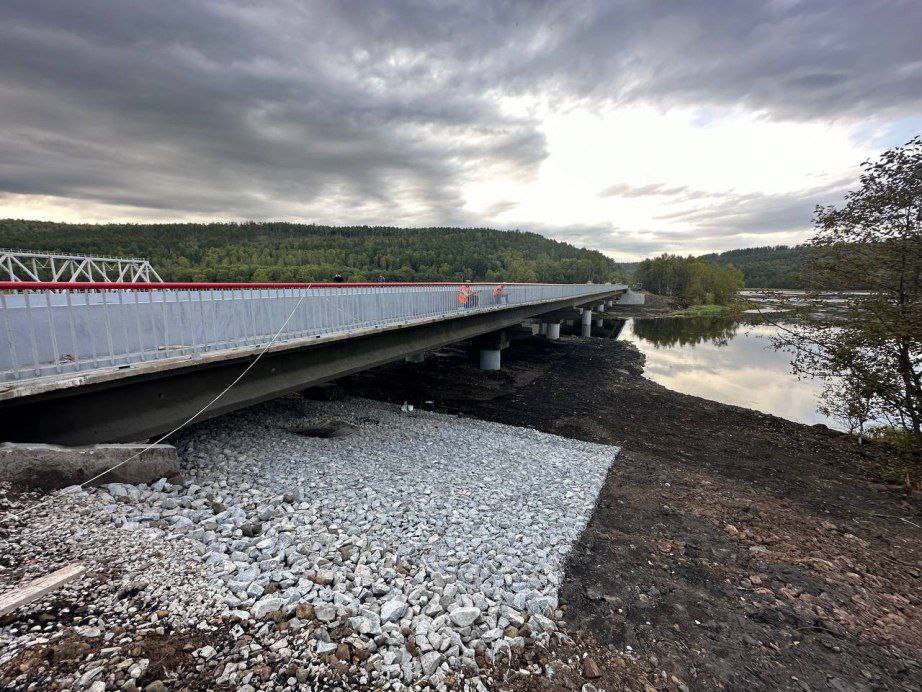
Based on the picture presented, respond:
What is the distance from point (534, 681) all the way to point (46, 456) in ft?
23.5

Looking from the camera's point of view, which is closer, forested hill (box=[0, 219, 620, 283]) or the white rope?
the white rope

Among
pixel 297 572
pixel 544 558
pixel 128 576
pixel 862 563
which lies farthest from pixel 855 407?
pixel 128 576

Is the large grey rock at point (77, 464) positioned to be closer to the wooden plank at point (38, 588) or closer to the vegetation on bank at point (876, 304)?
the wooden plank at point (38, 588)

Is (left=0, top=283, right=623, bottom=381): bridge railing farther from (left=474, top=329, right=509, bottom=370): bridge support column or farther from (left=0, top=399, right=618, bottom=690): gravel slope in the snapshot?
(left=474, top=329, right=509, bottom=370): bridge support column

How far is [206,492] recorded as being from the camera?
7180 millimetres

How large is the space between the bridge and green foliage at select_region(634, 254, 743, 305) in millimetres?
92773

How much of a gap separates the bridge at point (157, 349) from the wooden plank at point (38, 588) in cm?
252

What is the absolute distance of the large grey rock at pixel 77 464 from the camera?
5.58 metres

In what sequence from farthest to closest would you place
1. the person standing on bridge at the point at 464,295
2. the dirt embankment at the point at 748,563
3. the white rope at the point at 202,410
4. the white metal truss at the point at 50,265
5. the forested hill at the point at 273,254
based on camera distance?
the forested hill at the point at 273,254
the person standing on bridge at the point at 464,295
the white metal truss at the point at 50,265
the white rope at the point at 202,410
the dirt embankment at the point at 748,563

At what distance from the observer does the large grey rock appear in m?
5.58

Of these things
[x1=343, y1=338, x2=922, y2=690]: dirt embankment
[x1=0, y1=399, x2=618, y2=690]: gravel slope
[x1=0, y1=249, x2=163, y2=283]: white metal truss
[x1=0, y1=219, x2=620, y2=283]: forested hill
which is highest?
[x1=0, y1=219, x2=620, y2=283]: forested hill

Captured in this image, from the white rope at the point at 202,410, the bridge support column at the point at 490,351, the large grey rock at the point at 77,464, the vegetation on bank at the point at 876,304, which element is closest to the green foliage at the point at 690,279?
the bridge support column at the point at 490,351

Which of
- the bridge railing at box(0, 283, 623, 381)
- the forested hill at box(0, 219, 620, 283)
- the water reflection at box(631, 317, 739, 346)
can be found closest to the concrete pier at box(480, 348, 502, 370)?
the bridge railing at box(0, 283, 623, 381)

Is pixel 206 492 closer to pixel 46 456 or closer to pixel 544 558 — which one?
pixel 46 456
